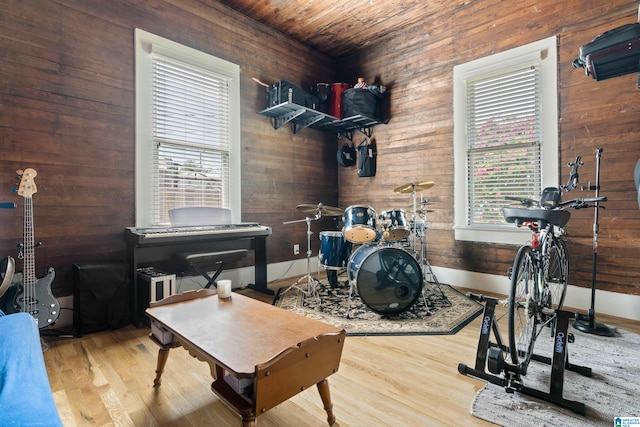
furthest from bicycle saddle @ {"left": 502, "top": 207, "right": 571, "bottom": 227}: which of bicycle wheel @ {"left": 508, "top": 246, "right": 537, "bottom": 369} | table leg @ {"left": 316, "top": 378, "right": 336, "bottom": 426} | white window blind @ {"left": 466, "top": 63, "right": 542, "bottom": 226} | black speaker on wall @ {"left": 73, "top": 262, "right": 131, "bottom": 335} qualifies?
black speaker on wall @ {"left": 73, "top": 262, "right": 131, "bottom": 335}

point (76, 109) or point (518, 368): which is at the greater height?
point (76, 109)

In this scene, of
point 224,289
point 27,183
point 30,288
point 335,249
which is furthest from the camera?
point 335,249

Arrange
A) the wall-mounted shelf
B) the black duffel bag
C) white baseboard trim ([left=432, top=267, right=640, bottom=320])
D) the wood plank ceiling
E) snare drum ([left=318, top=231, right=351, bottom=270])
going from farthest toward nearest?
the black duffel bag → the wall-mounted shelf → the wood plank ceiling → snare drum ([left=318, top=231, right=351, bottom=270]) → white baseboard trim ([left=432, top=267, right=640, bottom=320])

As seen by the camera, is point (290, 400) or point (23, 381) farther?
point (290, 400)

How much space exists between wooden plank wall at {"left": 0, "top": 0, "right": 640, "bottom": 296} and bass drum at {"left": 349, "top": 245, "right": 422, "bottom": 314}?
1.45 m

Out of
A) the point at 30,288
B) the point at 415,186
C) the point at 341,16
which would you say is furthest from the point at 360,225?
the point at 341,16

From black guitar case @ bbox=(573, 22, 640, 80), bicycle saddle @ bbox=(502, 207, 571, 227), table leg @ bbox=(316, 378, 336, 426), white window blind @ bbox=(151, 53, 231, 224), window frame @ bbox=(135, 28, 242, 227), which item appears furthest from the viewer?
white window blind @ bbox=(151, 53, 231, 224)

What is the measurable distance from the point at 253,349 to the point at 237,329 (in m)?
0.24

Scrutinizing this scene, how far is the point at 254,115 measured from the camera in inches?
163

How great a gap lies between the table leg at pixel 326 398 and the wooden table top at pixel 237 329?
0.73 feet

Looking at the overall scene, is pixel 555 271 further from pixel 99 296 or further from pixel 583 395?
pixel 99 296

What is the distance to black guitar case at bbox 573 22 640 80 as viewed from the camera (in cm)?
206

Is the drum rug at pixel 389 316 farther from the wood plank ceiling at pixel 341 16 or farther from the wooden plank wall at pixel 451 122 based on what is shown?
the wood plank ceiling at pixel 341 16

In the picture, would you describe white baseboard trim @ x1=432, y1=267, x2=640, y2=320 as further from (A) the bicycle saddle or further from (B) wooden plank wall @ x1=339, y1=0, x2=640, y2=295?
(A) the bicycle saddle
